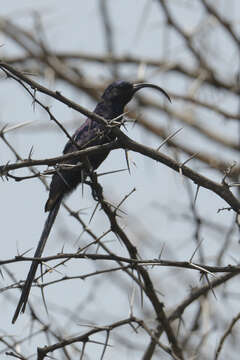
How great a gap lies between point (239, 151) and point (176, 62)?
1.39m

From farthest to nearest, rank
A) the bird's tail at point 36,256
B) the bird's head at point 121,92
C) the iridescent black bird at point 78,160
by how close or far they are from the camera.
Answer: the bird's head at point 121,92 < the iridescent black bird at point 78,160 < the bird's tail at point 36,256

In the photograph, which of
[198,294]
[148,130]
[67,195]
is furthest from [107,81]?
[198,294]

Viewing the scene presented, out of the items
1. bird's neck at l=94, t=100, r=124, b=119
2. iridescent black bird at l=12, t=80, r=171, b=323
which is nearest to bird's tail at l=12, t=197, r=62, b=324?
iridescent black bird at l=12, t=80, r=171, b=323

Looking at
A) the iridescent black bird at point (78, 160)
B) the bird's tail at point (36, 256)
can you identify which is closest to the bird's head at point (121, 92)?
the iridescent black bird at point (78, 160)

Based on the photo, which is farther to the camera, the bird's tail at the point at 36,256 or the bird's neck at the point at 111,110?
the bird's neck at the point at 111,110

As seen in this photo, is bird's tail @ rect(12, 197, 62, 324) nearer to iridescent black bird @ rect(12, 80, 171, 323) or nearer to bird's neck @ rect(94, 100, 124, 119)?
iridescent black bird @ rect(12, 80, 171, 323)

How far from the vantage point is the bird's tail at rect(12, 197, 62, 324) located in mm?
3936

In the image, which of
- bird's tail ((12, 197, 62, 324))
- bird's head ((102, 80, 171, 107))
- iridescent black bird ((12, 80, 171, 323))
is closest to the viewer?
bird's tail ((12, 197, 62, 324))

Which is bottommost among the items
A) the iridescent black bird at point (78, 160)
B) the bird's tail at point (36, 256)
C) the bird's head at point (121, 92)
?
the bird's tail at point (36, 256)

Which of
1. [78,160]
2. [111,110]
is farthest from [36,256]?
[111,110]

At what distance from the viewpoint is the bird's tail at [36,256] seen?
3.94 metres

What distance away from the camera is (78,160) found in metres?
4.80

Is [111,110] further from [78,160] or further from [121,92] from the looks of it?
[78,160]

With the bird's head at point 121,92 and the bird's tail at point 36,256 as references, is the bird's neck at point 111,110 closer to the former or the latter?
the bird's head at point 121,92
